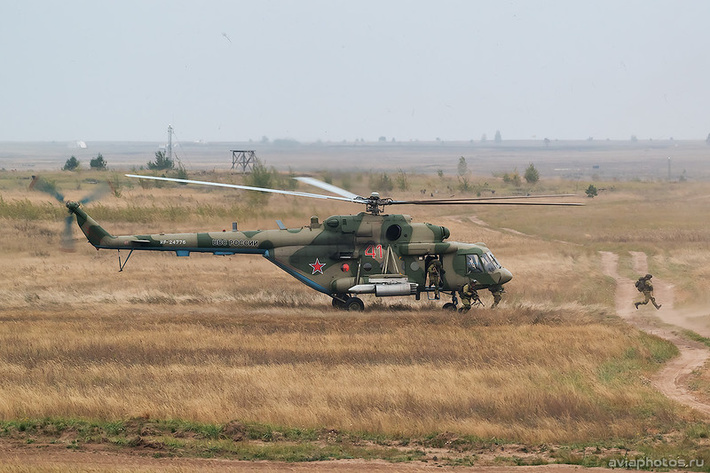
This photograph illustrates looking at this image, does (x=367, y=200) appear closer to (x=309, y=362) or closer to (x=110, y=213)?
(x=309, y=362)

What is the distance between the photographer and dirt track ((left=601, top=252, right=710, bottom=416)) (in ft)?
58.0

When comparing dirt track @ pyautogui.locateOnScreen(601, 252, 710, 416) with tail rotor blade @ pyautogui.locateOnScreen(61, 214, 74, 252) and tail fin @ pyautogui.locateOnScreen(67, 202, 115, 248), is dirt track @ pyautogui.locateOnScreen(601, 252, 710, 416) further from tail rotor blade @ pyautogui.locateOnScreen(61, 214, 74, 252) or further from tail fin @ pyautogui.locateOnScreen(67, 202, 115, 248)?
tail rotor blade @ pyautogui.locateOnScreen(61, 214, 74, 252)

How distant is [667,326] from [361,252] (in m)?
9.77

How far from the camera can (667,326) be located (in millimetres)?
25125

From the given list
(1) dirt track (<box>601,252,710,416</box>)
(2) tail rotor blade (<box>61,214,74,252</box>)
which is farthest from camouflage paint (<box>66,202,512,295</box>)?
(1) dirt track (<box>601,252,710,416</box>)

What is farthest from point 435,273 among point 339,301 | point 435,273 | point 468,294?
point 339,301

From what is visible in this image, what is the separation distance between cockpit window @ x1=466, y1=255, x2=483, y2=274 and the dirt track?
5.21 m

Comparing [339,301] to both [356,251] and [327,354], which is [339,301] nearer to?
[356,251]

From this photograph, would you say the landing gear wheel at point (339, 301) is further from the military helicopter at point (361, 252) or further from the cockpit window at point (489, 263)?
the cockpit window at point (489, 263)

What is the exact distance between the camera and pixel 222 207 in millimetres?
47094

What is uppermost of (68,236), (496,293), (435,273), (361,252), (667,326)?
(68,236)

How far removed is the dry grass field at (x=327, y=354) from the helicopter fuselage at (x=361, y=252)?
1100 mm

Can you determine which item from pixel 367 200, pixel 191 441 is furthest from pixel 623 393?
pixel 367 200

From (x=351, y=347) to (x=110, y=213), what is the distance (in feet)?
96.5
